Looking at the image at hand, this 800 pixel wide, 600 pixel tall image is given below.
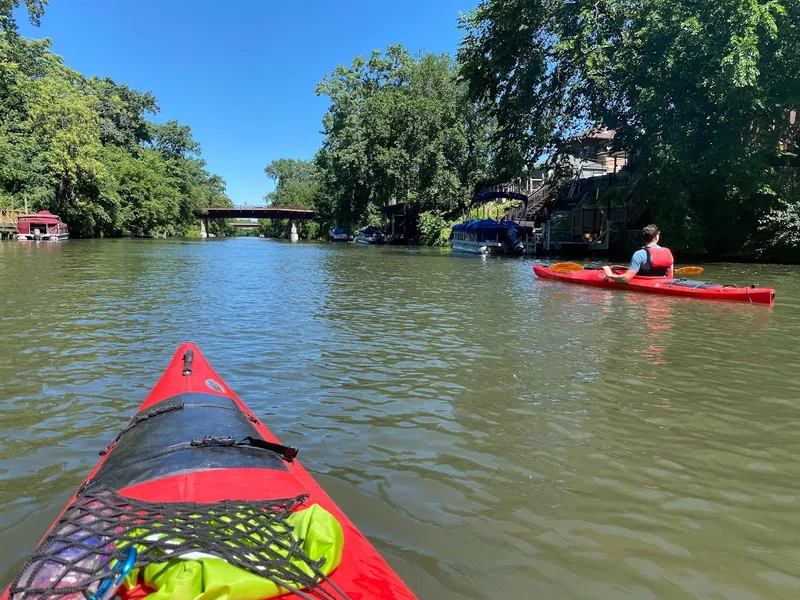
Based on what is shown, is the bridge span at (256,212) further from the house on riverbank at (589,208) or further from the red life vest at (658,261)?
the red life vest at (658,261)

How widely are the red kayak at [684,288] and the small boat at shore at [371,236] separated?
133 feet

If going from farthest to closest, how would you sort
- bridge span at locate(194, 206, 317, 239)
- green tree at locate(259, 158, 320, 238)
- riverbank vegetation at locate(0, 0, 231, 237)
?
1. green tree at locate(259, 158, 320, 238)
2. bridge span at locate(194, 206, 317, 239)
3. riverbank vegetation at locate(0, 0, 231, 237)

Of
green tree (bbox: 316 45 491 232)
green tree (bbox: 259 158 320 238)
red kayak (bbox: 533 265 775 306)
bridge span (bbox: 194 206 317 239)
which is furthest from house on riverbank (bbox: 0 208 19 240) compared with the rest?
green tree (bbox: 259 158 320 238)

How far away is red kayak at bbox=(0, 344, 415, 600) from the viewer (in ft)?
5.69

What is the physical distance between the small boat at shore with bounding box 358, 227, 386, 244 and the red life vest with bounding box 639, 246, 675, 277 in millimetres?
41871

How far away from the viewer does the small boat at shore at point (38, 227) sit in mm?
36094

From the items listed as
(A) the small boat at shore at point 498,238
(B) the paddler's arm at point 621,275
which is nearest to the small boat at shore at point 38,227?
(A) the small boat at shore at point 498,238

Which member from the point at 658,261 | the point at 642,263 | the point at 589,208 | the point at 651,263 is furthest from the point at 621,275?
the point at 589,208

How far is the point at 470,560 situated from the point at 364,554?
97cm

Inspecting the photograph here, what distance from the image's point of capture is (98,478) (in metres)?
2.49

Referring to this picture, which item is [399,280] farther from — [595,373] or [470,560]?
[470,560]

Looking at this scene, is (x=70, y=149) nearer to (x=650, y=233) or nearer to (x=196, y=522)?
(x=650, y=233)

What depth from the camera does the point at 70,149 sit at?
41.8 metres

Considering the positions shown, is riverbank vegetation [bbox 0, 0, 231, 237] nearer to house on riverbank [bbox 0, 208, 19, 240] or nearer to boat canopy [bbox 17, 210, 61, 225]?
house on riverbank [bbox 0, 208, 19, 240]
